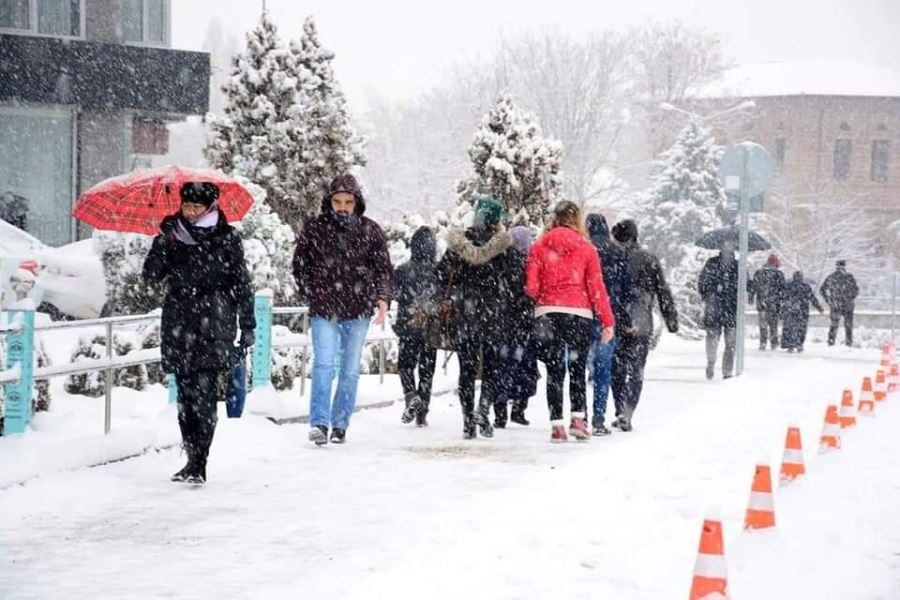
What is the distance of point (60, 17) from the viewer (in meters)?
25.2

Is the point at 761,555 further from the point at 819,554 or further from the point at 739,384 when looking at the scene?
the point at 739,384

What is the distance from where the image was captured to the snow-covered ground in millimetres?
5496

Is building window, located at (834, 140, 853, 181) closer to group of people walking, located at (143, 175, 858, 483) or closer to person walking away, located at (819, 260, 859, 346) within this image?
person walking away, located at (819, 260, 859, 346)

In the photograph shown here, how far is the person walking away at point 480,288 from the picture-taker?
10203mm

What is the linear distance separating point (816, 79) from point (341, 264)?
7097cm

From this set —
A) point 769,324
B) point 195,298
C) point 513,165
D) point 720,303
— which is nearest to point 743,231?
point 720,303

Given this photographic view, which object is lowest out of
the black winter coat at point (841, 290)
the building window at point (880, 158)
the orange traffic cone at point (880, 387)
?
the orange traffic cone at point (880, 387)

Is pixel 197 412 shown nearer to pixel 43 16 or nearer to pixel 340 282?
pixel 340 282

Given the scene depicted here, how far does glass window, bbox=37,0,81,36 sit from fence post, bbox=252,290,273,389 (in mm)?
15581

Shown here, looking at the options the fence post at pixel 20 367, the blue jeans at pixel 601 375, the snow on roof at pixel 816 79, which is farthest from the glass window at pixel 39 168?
the snow on roof at pixel 816 79

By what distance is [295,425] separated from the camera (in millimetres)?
11094

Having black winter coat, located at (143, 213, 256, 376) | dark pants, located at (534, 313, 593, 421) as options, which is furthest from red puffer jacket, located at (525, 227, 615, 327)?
black winter coat, located at (143, 213, 256, 376)

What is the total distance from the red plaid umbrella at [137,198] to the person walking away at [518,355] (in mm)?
3380

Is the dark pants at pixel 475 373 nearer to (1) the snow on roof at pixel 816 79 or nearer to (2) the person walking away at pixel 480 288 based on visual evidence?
(2) the person walking away at pixel 480 288
